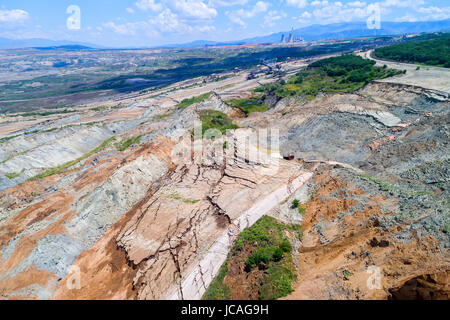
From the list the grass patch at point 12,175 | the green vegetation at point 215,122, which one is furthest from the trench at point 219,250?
the grass patch at point 12,175

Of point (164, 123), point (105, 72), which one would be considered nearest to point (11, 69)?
point (105, 72)

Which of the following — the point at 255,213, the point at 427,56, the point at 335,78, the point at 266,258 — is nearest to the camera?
the point at 266,258

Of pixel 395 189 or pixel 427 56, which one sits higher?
pixel 427 56

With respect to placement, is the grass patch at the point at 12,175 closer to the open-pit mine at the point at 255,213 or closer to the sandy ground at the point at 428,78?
the open-pit mine at the point at 255,213

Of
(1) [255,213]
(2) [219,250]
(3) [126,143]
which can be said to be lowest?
(2) [219,250]

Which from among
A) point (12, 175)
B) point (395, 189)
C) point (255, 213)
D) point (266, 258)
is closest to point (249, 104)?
point (255, 213)

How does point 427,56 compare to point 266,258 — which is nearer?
point 266,258

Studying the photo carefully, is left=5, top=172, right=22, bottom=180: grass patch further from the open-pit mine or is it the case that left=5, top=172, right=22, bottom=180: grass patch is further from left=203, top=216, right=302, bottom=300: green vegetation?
left=203, top=216, right=302, bottom=300: green vegetation

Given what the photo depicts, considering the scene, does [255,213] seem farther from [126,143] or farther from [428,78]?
[428,78]

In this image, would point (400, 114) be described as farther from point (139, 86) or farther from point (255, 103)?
point (139, 86)
